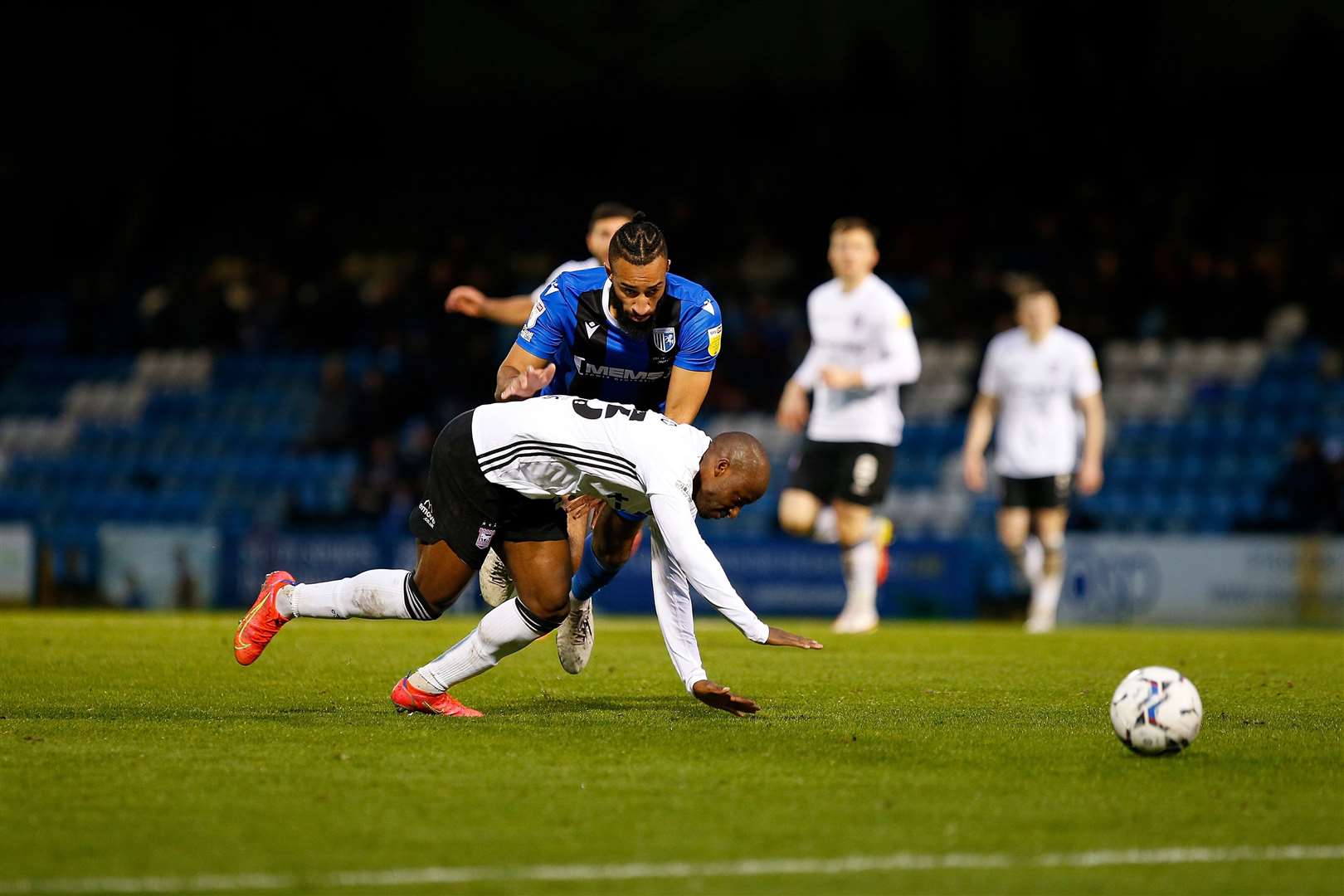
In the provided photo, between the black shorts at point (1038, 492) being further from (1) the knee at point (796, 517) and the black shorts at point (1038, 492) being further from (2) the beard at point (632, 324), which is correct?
(2) the beard at point (632, 324)

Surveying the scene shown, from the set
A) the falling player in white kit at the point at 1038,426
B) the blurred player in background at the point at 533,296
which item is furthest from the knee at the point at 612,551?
the falling player in white kit at the point at 1038,426

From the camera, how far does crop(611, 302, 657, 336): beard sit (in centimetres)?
767

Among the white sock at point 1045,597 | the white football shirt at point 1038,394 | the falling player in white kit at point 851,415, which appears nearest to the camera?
the falling player in white kit at point 851,415

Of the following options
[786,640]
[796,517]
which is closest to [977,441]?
[796,517]

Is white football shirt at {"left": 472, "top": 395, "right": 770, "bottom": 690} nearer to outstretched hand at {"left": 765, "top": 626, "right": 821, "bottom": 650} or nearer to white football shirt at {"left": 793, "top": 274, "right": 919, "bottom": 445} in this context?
outstretched hand at {"left": 765, "top": 626, "right": 821, "bottom": 650}

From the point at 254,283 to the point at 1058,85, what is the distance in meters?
10.9

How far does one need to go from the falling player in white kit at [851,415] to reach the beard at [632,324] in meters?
4.21

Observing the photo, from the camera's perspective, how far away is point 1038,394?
45.6ft

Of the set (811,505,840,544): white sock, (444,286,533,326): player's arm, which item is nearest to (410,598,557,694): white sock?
(444,286,533,326): player's arm

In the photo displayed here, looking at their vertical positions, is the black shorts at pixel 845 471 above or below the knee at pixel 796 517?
above

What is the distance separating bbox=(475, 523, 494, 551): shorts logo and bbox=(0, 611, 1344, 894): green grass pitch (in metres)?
0.68

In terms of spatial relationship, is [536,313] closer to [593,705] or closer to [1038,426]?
[593,705]

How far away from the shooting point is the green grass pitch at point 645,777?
4199 mm

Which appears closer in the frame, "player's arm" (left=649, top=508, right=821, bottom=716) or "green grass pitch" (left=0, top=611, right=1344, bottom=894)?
"green grass pitch" (left=0, top=611, right=1344, bottom=894)
